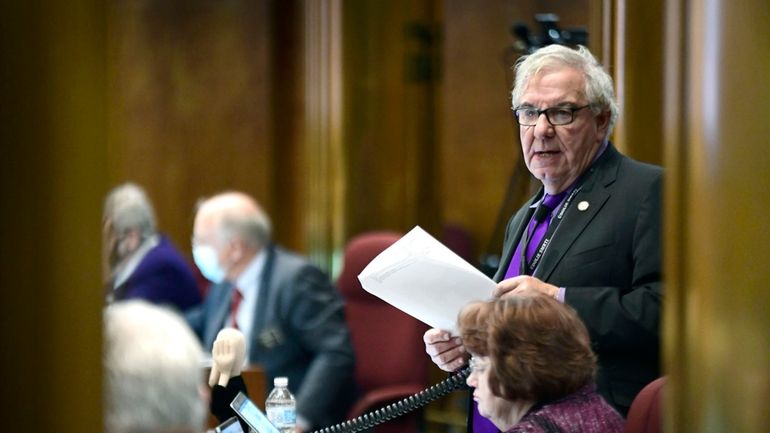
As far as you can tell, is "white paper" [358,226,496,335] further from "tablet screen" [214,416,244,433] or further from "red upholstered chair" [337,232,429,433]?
"red upholstered chair" [337,232,429,433]

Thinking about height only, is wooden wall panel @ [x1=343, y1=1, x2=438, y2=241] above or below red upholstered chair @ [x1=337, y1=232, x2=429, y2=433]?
above

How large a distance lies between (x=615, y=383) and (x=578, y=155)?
0.42m

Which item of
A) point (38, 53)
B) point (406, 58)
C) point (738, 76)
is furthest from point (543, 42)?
point (406, 58)

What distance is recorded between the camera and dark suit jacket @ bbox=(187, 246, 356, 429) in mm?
3789

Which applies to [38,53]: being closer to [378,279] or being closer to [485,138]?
[378,279]

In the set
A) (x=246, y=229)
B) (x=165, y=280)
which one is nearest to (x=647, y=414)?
(x=246, y=229)

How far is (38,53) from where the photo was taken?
108 centimetres

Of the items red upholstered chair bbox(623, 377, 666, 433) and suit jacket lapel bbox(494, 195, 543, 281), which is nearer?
Result: red upholstered chair bbox(623, 377, 666, 433)

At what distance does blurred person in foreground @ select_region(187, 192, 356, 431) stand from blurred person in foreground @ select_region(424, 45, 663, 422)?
164 cm

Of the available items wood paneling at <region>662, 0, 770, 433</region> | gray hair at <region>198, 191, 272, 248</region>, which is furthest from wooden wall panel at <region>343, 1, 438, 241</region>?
wood paneling at <region>662, 0, 770, 433</region>

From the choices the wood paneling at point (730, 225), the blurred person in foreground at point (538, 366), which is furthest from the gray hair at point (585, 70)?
the wood paneling at point (730, 225)

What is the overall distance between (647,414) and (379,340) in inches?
91.6

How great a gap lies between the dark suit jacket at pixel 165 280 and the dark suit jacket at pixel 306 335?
478mm

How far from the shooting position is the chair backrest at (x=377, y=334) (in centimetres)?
404
